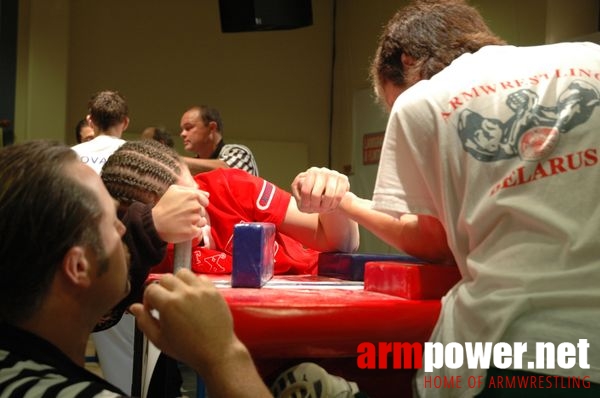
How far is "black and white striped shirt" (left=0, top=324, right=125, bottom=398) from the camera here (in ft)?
2.39

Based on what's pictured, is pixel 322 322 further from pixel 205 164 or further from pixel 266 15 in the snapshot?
pixel 266 15

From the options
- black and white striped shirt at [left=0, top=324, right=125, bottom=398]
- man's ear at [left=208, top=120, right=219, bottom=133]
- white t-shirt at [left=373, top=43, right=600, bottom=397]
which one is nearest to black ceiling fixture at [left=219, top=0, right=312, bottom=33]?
man's ear at [left=208, top=120, right=219, bottom=133]

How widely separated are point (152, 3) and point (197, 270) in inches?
193

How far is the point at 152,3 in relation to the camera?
6141 millimetres

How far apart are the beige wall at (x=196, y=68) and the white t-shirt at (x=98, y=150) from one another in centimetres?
238

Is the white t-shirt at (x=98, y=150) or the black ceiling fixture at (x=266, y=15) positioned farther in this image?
the black ceiling fixture at (x=266, y=15)

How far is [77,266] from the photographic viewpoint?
32.9 inches

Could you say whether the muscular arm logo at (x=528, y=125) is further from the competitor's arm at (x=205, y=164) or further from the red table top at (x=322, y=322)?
the competitor's arm at (x=205, y=164)

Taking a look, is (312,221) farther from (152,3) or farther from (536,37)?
(152,3)

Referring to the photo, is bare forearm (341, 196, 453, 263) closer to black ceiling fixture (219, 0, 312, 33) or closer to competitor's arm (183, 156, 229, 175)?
competitor's arm (183, 156, 229, 175)

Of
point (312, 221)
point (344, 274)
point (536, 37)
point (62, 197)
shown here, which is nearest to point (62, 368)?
point (62, 197)
